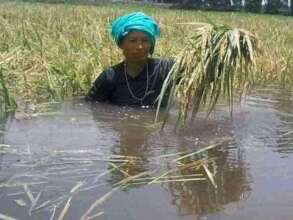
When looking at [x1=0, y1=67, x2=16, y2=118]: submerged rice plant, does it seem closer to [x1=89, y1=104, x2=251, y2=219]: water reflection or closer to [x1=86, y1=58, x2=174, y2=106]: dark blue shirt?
[x1=89, y1=104, x2=251, y2=219]: water reflection

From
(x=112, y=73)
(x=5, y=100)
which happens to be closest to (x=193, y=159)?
(x=5, y=100)

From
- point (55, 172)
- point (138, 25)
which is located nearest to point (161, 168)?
point (55, 172)

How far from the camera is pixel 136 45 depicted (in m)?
4.34

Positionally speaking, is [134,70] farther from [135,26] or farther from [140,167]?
[140,167]

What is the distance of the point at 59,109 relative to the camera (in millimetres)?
4406

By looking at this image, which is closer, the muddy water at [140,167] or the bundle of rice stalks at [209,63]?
the muddy water at [140,167]

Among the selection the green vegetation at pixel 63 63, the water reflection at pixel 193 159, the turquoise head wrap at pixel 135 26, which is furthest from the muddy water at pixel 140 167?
the green vegetation at pixel 63 63

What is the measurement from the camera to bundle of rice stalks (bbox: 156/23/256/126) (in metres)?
3.54

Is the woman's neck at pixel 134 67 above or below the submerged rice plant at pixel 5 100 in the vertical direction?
above

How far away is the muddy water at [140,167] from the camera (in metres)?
2.19

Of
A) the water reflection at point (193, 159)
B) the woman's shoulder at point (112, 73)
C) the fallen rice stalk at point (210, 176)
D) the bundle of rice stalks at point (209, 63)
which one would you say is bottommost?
the water reflection at point (193, 159)

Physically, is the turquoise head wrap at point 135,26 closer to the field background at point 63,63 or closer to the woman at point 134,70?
the woman at point 134,70

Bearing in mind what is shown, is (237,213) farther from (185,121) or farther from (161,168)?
(185,121)

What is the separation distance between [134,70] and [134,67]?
2 centimetres
